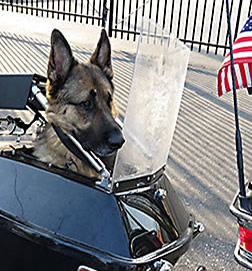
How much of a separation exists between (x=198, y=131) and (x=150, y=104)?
13.1 feet

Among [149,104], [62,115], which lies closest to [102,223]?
[149,104]

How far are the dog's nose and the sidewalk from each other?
1.29m

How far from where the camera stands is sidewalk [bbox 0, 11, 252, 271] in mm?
3973

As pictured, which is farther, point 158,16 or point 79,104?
point 158,16

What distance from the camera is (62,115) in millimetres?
2900

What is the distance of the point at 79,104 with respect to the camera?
2908 mm

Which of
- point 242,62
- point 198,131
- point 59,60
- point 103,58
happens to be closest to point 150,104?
point 242,62

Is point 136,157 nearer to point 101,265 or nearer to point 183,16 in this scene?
point 101,265

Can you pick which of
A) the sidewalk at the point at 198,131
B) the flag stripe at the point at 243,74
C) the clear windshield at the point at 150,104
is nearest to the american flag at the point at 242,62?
the flag stripe at the point at 243,74

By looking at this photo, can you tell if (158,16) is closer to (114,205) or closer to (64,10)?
(64,10)

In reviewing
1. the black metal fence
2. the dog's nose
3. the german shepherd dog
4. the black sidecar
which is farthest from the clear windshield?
the black metal fence

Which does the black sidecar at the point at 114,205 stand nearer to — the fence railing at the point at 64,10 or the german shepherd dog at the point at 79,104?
the german shepherd dog at the point at 79,104

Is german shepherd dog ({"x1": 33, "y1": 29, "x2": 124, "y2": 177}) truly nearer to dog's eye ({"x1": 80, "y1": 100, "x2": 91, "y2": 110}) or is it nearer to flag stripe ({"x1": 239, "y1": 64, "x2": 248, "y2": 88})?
dog's eye ({"x1": 80, "y1": 100, "x2": 91, "y2": 110})

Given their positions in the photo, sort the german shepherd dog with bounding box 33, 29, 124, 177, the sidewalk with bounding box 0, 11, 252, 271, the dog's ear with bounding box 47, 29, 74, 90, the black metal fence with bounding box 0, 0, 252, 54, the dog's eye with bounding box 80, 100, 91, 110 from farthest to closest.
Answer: the black metal fence with bounding box 0, 0, 252, 54 → the sidewalk with bounding box 0, 11, 252, 271 → the dog's eye with bounding box 80, 100, 91, 110 → the german shepherd dog with bounding box 33, 29, 124, 177 → the dog's ear with bounding box 47, 29, 74, 90
